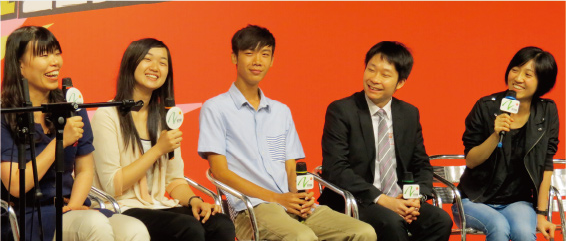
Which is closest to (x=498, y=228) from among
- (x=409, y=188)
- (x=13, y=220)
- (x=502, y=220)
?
(x=502, y=220)

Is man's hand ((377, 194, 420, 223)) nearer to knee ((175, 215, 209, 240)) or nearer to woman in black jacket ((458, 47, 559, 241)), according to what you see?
woman in black jacket ((458, 47, 559, 241))

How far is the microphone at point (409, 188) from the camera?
3.73 metres

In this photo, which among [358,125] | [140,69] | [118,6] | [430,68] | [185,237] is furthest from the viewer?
[430,68]

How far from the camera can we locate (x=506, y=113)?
4039 mm

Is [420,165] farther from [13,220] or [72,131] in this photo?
[13,220]

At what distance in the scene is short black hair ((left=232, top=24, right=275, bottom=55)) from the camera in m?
3.99

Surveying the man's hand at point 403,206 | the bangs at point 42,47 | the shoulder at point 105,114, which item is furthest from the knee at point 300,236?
the bangs at point 42,47

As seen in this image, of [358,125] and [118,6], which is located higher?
[118,6]

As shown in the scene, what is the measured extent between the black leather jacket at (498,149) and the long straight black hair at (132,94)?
174cm

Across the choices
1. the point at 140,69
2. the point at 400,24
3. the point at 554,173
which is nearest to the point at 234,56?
the point at 140,69

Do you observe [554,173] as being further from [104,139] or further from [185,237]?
[104,139]

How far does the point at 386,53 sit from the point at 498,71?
155 centimetres

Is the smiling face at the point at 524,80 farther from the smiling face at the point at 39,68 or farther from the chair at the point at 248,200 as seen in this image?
the smiling face at the point at 39,68

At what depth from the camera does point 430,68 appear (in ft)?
17.3
